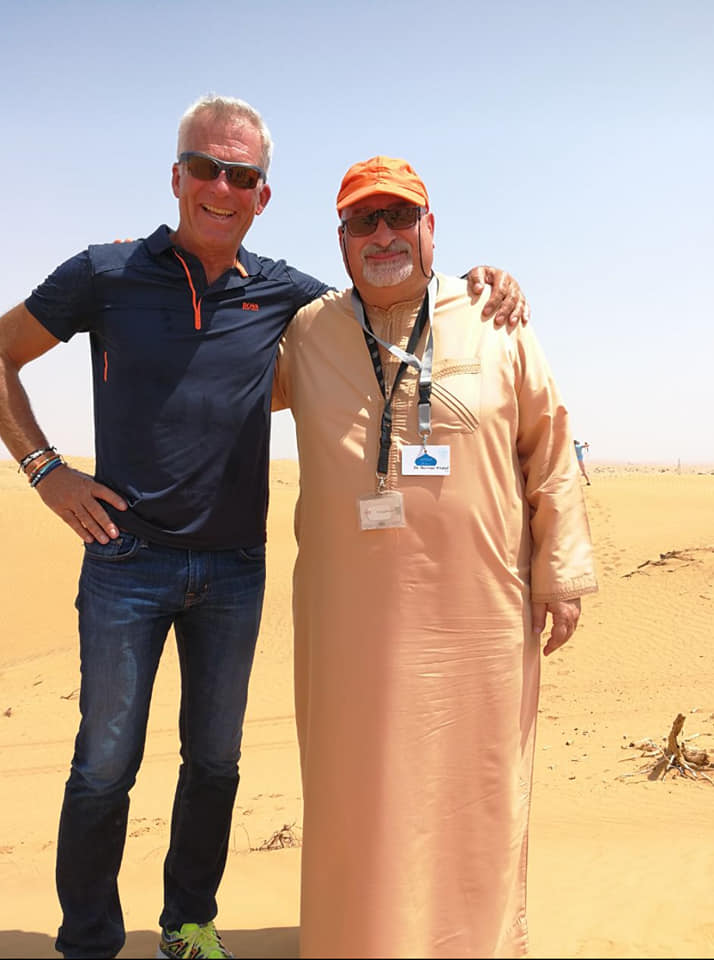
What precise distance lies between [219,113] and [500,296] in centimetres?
114

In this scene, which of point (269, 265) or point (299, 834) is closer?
point (269, 265)

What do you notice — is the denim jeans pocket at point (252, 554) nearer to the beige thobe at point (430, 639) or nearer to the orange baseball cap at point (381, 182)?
the beige thobe at point (430, 639)

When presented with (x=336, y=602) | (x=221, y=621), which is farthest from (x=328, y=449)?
(x=221, y=621)

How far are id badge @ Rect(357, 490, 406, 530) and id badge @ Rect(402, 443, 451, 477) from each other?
0.30 feet

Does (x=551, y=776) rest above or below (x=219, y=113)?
below

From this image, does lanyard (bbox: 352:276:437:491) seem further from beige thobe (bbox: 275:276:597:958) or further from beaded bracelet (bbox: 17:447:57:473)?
beaded bracelet (bbox: 17:447:57:473)

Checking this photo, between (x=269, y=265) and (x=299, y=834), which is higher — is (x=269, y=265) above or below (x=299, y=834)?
above

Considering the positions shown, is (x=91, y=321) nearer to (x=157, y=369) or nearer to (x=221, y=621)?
(x=157, y=369)

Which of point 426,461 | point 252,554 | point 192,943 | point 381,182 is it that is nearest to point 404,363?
point 426,461

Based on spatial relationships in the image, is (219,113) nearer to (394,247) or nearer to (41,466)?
(394,247)

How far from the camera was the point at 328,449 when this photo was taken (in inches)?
118

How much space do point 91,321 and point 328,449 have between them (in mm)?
956

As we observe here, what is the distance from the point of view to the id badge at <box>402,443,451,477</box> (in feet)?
9.52

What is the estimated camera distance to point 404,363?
3010 mm
